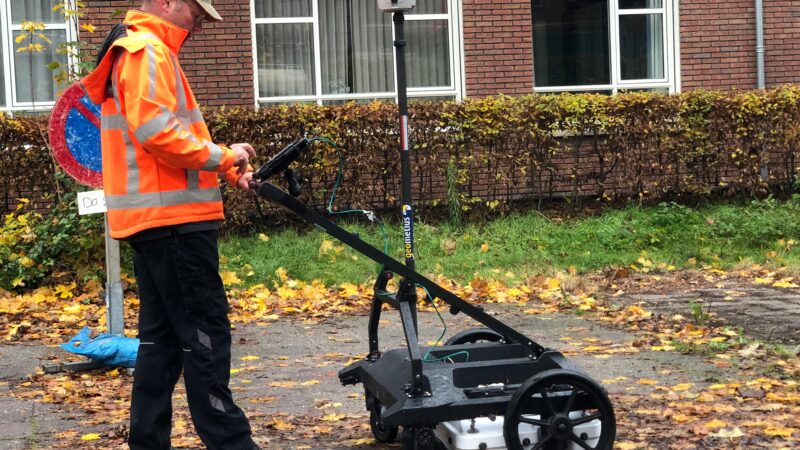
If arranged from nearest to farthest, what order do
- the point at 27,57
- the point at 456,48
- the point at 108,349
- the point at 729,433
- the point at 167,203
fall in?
the point at 167,203 → the point at 729,433 → the point at 108,349 → the point at 27,57 → the point at 456,48

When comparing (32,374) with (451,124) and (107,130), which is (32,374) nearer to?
(107,130)

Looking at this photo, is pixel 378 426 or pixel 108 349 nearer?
pixel 378 426

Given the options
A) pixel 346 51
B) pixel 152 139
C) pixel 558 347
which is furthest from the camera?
pixel 346 51

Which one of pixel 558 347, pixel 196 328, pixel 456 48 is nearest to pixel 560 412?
pixel 196 328

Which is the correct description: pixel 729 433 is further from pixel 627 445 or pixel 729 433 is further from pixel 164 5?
pixel 164 5

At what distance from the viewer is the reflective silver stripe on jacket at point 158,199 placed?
437 cm

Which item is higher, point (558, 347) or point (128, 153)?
point (128, 153)

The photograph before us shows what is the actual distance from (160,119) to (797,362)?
13.4ft

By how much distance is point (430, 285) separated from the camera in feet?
15.5

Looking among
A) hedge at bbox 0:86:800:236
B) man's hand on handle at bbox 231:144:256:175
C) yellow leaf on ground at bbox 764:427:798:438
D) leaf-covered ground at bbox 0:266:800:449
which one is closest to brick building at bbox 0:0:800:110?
hedge at bbox 0:86:800:236

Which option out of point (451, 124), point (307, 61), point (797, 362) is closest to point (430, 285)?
point (797, 362)

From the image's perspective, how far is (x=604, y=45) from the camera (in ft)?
46.0

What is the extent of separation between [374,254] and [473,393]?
74 cm

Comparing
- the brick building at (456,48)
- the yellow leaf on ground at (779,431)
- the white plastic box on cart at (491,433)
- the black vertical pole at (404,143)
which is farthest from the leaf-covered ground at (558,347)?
the brick building at (456,48)
